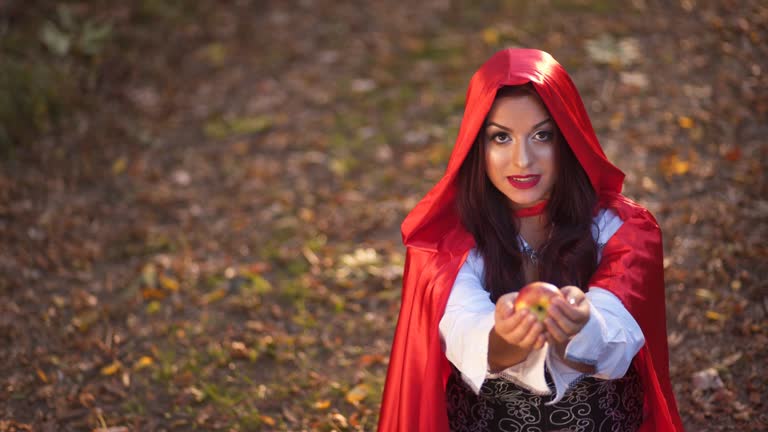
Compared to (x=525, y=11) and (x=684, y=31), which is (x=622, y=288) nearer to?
(x=684, y=31)

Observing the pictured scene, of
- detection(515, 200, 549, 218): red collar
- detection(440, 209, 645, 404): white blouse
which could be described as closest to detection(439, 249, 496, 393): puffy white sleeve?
detection(440, 209, 645, 404): white blouse

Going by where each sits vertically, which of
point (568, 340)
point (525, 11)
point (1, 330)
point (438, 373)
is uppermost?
point (525, 11)

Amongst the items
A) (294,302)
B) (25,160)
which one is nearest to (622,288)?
(294,302)

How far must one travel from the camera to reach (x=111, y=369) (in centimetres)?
377

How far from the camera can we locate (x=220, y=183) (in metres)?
5.32

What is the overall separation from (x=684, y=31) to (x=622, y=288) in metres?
4.09

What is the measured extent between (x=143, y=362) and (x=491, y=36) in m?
3.78

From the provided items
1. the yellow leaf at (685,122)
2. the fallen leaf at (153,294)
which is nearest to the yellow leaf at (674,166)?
the yellow leaf at (685,122)

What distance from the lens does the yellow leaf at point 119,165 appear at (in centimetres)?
535

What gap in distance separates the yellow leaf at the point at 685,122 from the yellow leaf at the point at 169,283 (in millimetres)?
3293

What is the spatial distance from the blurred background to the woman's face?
4.94 feet

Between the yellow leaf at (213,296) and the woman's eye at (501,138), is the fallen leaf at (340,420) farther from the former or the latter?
the woman's eye at (501,138)

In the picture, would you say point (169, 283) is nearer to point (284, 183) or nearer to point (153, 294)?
point (153, 294)

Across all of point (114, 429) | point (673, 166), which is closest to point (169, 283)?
point (114, 429)
